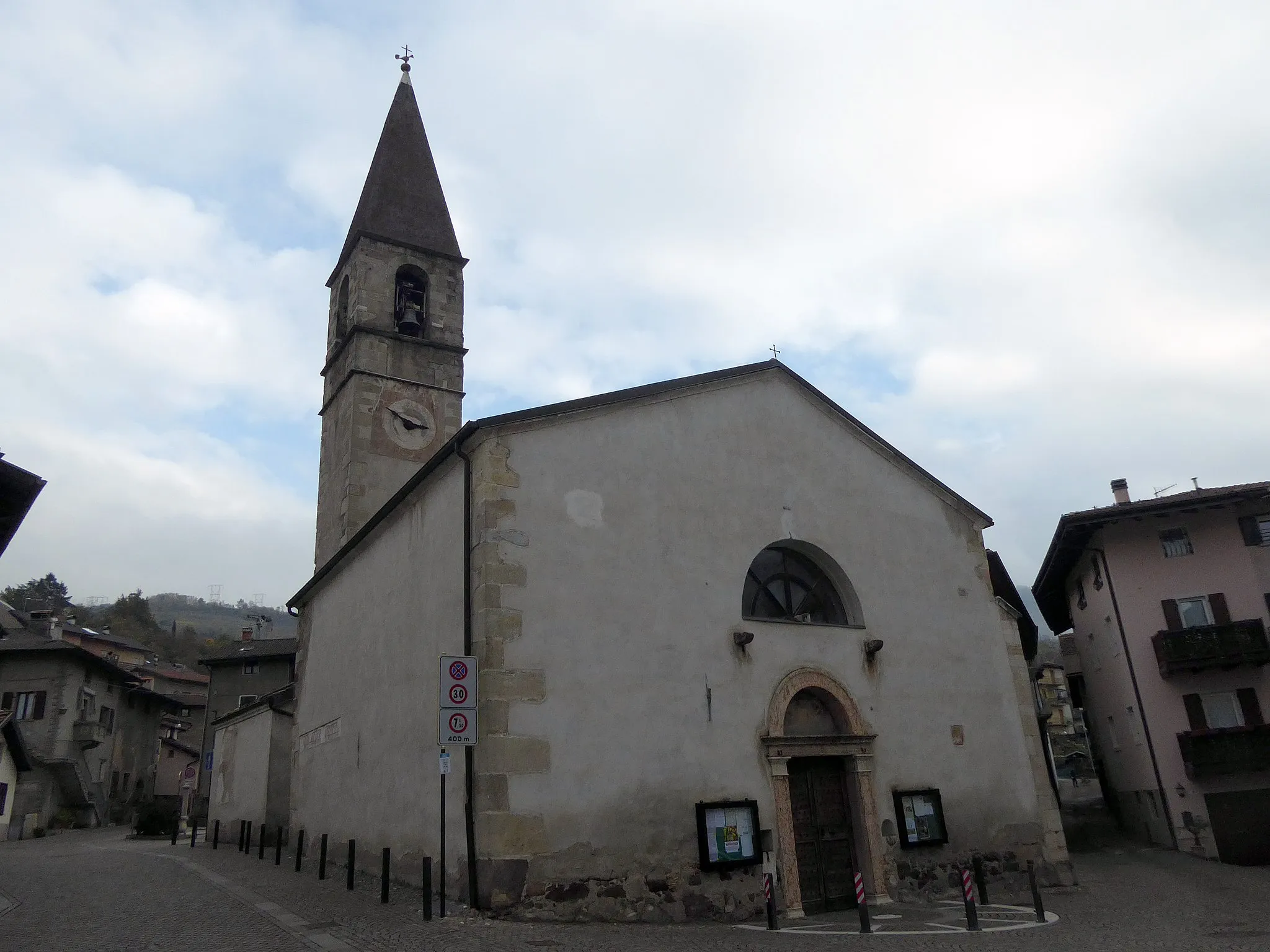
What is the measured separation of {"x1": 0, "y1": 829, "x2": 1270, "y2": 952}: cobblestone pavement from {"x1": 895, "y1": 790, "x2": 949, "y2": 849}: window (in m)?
1.32

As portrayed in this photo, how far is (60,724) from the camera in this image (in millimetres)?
35094

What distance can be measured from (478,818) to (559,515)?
12.2 ft

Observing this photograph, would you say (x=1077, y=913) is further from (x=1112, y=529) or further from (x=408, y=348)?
(x=408, y=348)

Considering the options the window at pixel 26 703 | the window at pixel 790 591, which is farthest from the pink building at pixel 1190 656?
the window at pixel 26 703

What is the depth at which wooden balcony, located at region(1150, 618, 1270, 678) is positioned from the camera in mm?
21484

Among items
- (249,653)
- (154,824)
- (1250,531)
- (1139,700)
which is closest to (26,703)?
(249,653)

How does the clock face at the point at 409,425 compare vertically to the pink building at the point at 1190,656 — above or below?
above

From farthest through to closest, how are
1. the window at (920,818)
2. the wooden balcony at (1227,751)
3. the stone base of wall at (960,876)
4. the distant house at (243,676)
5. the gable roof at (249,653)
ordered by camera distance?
the distant house at (243,676), the gable roof at (249,653), the wooden balcony at (1227,751), the window at (920,818), the stone base of wall at (960,876)

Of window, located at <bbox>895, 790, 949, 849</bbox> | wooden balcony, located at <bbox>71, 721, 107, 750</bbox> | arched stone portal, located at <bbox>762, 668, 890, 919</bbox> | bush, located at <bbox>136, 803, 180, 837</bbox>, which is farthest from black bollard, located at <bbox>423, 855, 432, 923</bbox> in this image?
wooden balcony, located at <bbox>71, 721, 107, 750</bbox>

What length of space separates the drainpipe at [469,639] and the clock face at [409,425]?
36.8 ft

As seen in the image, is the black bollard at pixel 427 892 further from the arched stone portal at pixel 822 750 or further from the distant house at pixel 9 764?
the distant house at pixel 9 764

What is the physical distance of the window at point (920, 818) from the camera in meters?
12.6

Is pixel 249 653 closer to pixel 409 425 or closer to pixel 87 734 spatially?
pixel 87 734

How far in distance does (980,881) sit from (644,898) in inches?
204
